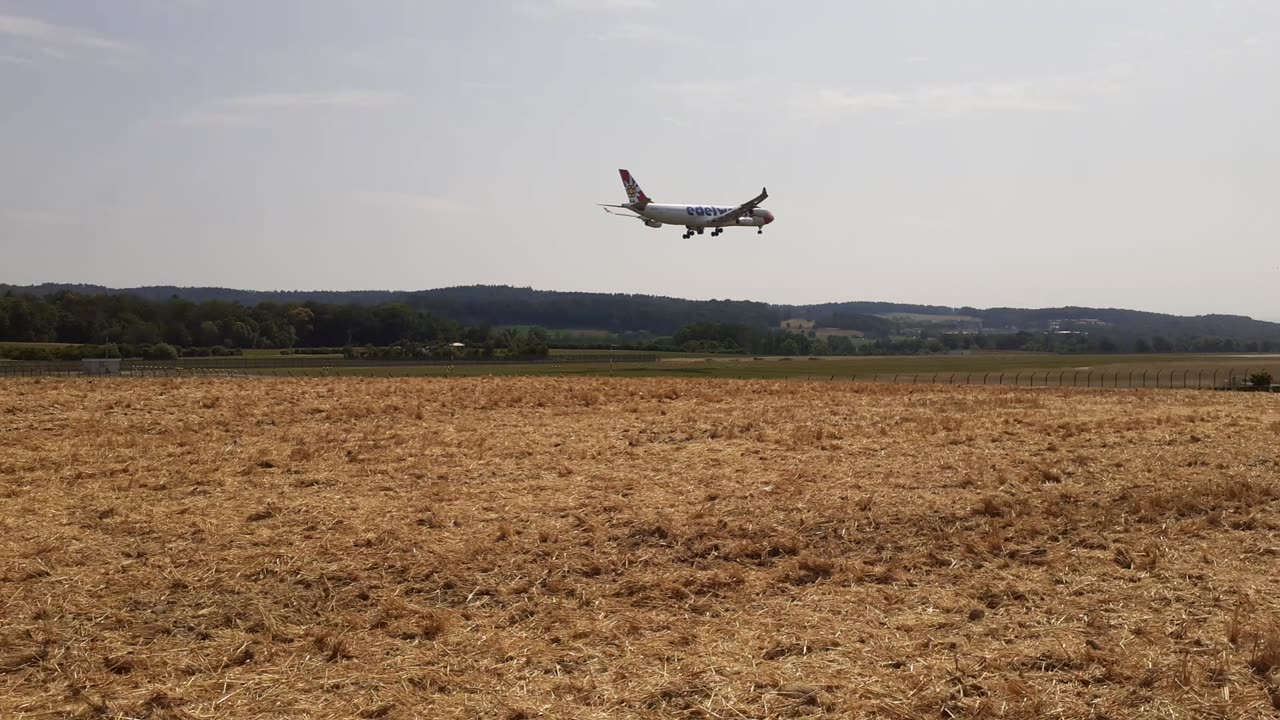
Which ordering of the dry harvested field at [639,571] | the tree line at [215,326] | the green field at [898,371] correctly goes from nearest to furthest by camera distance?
the dry harvested field at [639,571]
the green field at [898,371]
the tree line at [215,326]

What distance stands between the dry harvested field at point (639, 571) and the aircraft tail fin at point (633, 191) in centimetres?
6777

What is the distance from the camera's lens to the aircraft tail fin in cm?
8606

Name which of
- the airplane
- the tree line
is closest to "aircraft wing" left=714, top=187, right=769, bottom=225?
the airplane

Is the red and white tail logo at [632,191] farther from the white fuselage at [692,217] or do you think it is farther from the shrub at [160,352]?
the shrub at [160,352]

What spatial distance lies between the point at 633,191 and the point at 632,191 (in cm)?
11

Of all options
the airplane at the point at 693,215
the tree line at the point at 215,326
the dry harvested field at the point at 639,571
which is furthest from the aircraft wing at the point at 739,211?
the dry harvested field at the point at 639,571

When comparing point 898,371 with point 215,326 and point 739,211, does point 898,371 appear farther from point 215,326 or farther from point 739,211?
point 215,326

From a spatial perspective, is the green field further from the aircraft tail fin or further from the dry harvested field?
the dry harvested field

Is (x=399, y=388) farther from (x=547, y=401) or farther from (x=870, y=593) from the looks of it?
(x=870, y=593)

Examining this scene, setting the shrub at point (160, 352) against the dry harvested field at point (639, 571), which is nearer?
the dry harvested field at point (639, 571)

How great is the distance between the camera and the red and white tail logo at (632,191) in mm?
86375

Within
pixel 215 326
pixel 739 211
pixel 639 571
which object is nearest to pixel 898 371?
pixel 739 211

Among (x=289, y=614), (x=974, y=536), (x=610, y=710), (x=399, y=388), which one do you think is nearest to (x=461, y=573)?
(x=289, y=614)

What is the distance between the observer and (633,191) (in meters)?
88.4
